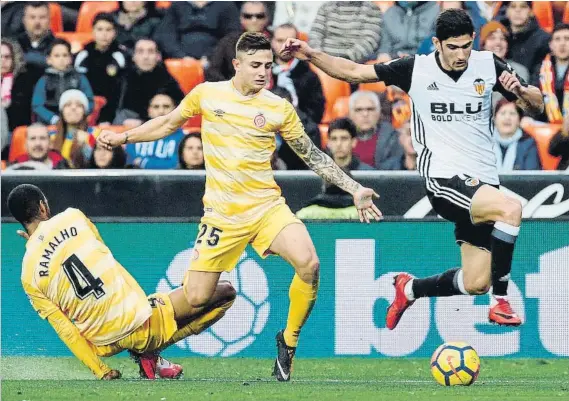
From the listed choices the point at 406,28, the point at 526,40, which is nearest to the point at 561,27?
the point at 526,40

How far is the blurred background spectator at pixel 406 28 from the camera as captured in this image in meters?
12.2

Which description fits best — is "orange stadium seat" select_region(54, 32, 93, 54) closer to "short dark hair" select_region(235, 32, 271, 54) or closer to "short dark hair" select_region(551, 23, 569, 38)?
"short dark hair" select_region(551, 23, 569, 38)

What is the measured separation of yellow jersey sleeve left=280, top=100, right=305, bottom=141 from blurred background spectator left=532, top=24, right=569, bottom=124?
439cm

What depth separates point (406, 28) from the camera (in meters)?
12.2

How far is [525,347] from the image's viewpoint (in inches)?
380

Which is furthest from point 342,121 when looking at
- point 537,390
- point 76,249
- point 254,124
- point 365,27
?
point 537,390

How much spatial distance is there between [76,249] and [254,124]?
1468mm

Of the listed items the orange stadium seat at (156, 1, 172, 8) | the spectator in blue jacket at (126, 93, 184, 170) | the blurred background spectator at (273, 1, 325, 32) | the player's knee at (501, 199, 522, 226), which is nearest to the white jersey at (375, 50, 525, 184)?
the player's knee at (501, 199, 522, 226)

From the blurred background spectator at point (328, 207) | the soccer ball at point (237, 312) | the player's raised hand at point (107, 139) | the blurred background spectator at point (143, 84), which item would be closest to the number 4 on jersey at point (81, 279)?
the player's raised hand at point (107, 139)

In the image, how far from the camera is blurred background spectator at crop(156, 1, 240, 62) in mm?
12430

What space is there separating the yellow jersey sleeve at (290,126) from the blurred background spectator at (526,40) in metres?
4.57

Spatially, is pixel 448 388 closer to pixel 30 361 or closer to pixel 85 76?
pixel 30 361

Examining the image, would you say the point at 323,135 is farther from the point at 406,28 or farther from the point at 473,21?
the point at 473,21

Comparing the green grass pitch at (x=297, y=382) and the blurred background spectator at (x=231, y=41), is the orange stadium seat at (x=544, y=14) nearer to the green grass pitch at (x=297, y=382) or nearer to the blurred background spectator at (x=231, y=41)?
the blurred background spectator at (x=231, y=41)
